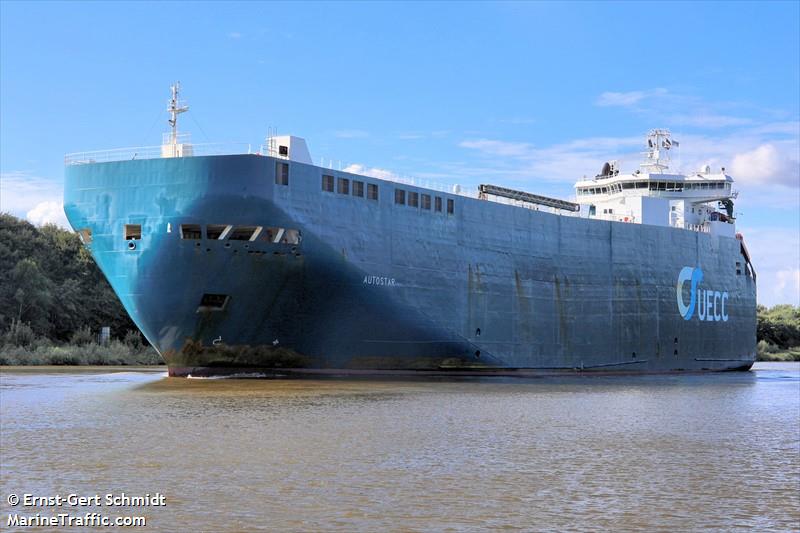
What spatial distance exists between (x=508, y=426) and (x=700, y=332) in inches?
1076

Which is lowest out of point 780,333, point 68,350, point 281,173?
point 68,350

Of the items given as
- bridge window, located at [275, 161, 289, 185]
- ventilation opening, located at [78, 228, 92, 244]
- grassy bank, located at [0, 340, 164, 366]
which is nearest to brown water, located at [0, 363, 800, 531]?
ventilation opening, located at [78, 228, 92, 244]

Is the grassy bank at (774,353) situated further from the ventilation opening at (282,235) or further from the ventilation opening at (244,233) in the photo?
the ventilation opening at (244,233)

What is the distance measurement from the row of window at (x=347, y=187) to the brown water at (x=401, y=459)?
284 inches

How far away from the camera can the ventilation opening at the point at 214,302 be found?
25.4 meters

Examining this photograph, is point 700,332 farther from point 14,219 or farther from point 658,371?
point 14,219

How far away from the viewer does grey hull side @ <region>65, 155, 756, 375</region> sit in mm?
25000

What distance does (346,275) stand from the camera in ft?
87.9

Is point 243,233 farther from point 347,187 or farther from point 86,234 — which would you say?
point 86,234

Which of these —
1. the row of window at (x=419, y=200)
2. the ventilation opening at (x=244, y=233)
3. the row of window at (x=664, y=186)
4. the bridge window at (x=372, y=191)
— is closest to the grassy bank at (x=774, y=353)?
the row of window at (x=664, y=186)

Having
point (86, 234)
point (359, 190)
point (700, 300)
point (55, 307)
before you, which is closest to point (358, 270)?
point (359, 190)

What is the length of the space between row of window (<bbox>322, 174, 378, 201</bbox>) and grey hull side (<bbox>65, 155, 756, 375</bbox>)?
0.19 metres

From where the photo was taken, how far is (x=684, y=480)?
36.0 ft

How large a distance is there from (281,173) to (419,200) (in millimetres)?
5834
